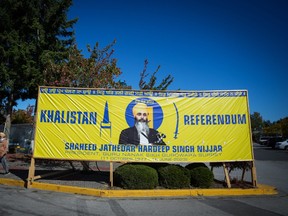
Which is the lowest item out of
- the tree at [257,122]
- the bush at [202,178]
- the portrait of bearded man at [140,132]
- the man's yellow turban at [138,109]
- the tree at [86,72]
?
the bush at [202,178]

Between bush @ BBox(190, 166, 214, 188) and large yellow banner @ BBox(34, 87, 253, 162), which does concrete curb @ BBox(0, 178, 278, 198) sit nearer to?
bush @ BBox(190, 166, 214, 188)

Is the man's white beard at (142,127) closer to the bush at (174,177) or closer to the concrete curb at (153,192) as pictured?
the bush at (174,177)

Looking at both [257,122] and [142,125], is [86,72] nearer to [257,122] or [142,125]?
[142,125]

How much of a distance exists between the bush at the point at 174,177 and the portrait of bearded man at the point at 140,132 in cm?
97

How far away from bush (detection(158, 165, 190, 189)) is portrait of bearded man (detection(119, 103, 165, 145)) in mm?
970

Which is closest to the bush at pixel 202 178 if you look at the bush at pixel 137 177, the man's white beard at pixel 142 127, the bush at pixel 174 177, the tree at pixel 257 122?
the bush at pixel 174 177

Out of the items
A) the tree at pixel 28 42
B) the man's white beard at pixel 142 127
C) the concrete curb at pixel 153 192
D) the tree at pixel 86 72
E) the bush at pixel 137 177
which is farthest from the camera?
the tree at pixel 28 42

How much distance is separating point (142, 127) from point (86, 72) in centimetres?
522

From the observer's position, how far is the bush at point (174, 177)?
7.95 meters

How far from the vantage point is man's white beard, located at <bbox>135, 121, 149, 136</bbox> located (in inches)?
339

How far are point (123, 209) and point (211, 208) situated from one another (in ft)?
7.64

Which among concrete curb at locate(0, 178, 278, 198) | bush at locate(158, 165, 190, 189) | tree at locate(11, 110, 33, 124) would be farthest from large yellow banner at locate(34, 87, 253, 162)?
tree at locate(11, 110, 33, 124)

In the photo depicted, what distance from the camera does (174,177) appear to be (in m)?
7.96

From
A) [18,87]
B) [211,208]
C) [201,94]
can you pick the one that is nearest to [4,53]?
[18,87]
